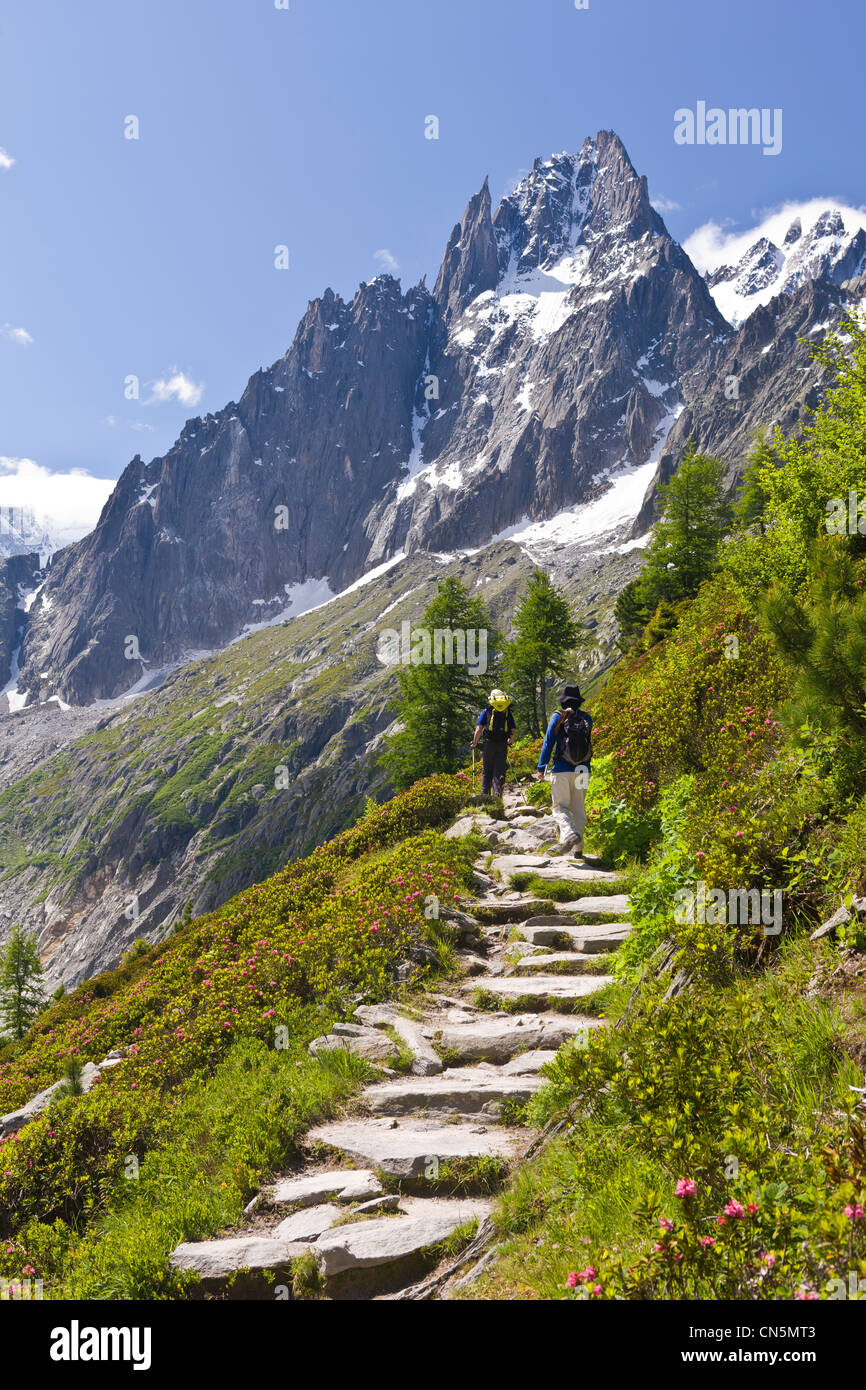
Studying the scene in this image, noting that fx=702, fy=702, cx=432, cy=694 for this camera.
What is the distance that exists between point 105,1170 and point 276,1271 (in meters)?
3.28

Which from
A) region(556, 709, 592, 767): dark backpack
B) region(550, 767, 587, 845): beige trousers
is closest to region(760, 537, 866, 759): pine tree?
region(556, 709, 592, 767): dark backpack

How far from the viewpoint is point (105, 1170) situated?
6797mm

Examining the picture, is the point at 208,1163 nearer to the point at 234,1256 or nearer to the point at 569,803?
the point at 234,1256

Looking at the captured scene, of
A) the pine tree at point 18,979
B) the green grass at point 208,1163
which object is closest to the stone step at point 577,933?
the green grass at point 208,1163

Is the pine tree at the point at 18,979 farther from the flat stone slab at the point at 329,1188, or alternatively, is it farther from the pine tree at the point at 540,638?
the flat stone slab at the point at 329,1188

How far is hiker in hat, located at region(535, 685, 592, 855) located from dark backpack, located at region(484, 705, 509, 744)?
3.73 metres

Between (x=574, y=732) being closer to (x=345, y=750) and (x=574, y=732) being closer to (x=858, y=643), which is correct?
(x=858, y=643)

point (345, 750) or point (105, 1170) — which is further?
point (345, 750)

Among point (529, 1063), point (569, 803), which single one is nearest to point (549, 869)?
point (569, 803)

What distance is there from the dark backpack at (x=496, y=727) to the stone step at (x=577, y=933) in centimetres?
679

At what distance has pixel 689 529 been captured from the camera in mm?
36469

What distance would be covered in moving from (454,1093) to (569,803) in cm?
658

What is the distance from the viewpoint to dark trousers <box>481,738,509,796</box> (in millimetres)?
16078
